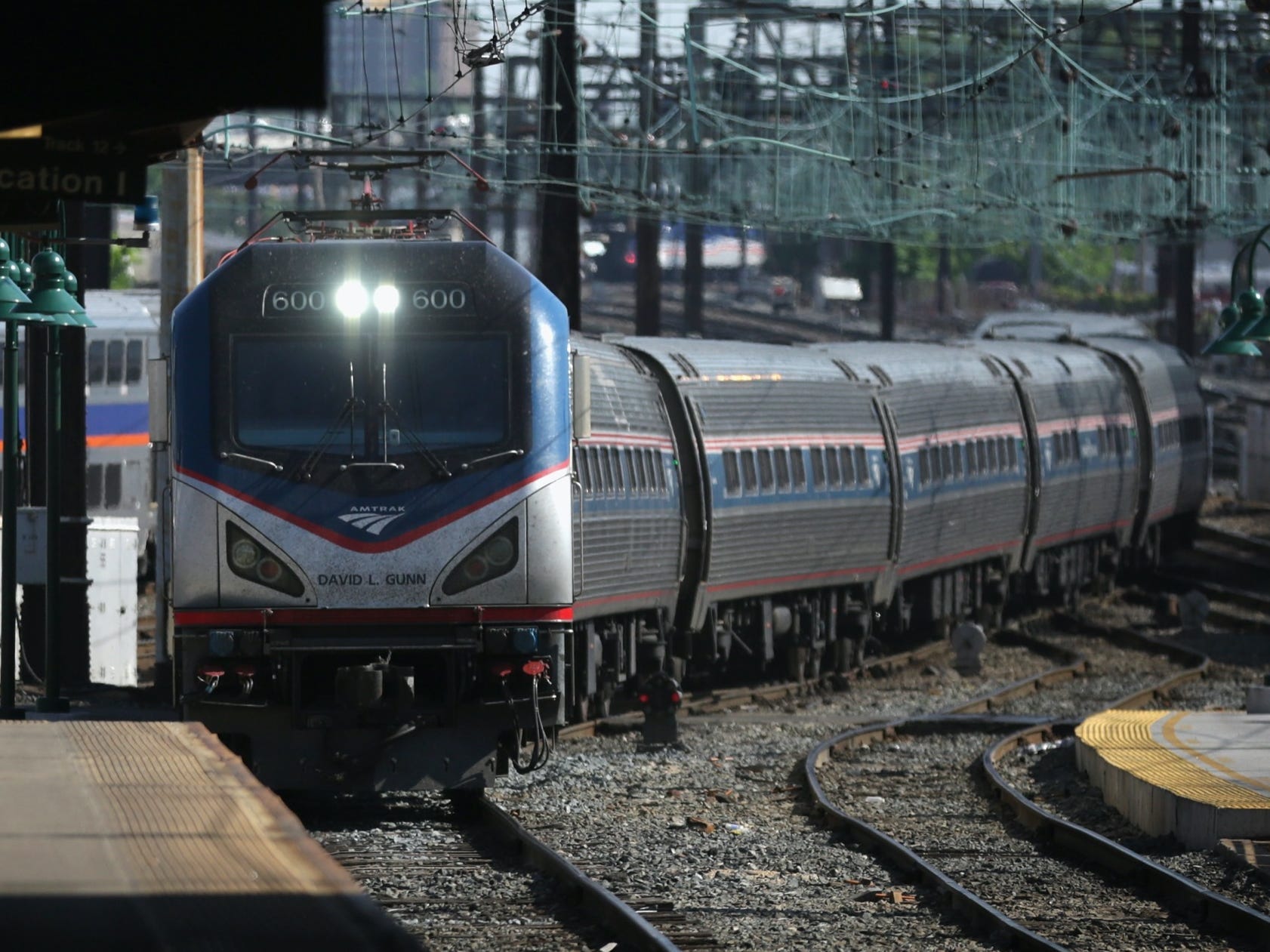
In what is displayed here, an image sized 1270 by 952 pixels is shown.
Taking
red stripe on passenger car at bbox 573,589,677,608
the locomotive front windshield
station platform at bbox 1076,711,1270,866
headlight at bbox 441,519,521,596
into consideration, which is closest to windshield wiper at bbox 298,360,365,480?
the locomotive front windshield

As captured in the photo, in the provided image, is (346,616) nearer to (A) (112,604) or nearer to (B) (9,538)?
(B) (9,538)

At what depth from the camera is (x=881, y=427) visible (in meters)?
24.9

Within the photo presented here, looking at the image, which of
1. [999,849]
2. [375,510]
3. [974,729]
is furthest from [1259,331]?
[375,510]

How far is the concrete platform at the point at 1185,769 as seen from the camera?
40.8 ft

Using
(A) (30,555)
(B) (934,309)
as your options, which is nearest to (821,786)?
(A) (30,555)

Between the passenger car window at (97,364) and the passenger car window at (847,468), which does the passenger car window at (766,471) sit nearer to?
the passenger car window at (847,468)

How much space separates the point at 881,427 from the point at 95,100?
18633mm

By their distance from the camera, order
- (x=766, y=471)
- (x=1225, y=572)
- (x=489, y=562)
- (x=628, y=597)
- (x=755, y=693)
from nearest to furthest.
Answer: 1. (x=489, y=562)
2. (x=628, y=597)
3. (x=766, y=471)
4. (x=755, y=693)
5. (x=1225, y=572)

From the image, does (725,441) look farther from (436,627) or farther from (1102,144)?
(1102,144)

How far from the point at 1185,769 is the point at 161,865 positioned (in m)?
9.34

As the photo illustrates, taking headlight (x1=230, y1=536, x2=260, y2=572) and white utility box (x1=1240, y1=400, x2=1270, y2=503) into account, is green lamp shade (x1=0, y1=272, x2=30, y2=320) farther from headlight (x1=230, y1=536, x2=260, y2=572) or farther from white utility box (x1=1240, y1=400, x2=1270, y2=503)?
white utility box (x1=1240, y1=400, x2=1270, y2=503)

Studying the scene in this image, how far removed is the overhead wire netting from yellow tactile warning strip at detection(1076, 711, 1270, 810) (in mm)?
6550

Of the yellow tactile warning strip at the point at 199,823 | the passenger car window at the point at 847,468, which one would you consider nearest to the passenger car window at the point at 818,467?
the passenger car window at the point at 847,468

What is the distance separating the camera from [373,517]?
40.1 ft
